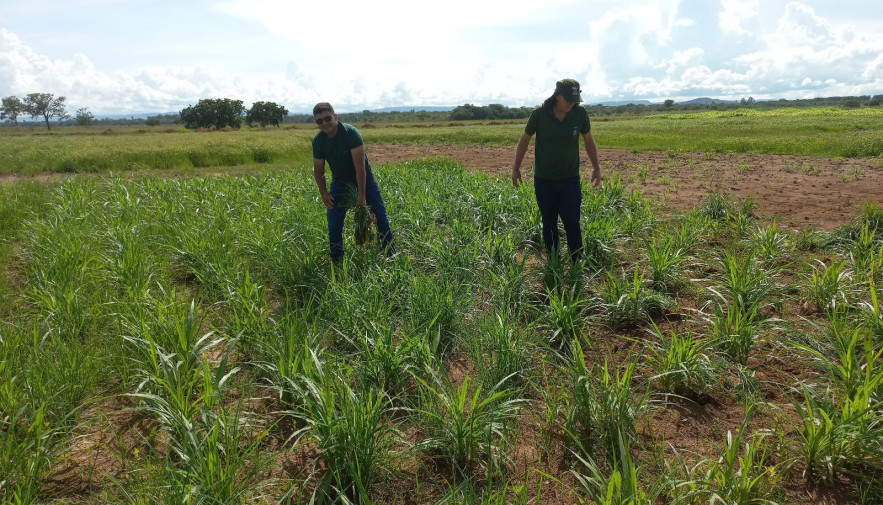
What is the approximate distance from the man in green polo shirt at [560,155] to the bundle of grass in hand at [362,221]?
1529 mm

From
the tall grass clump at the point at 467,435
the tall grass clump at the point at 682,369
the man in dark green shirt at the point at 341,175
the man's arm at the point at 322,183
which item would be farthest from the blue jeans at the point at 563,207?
the tall grass clump at the point at 467,435

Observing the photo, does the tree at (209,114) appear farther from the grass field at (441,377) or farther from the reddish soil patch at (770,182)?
the grass field at (441,377)

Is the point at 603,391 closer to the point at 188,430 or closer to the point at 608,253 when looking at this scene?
the point at 188,430

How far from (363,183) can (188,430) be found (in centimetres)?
273

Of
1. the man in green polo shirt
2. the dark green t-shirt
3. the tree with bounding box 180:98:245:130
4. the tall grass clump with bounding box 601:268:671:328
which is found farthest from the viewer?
the tree with bounding box 180:98:245:130

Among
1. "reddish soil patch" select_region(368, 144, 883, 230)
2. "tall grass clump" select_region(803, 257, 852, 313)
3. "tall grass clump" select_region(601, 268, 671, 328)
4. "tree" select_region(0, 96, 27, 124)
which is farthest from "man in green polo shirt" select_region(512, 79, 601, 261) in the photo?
"tree" select_region(0, 96, 27, 124)

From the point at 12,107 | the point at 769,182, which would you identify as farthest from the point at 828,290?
the point at 12,107

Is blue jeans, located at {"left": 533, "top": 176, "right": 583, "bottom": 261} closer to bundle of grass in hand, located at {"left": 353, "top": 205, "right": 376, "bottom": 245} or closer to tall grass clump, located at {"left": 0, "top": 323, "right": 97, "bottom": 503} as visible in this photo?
bundle of grass in hand, located at {"left": 353, "top": 205, "right": 376, "bottom": 245}

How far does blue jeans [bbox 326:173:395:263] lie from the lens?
4543 millimetres

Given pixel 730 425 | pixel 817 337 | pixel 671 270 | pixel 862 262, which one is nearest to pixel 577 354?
pixel 730 425

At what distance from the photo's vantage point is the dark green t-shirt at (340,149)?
429 centimetres

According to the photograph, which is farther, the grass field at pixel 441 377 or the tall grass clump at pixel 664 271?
the tall grass clump at pixel 664 271

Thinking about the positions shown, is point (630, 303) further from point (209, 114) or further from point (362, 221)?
point (209, 114)

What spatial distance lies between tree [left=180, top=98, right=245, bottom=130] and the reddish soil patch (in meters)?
64.2
